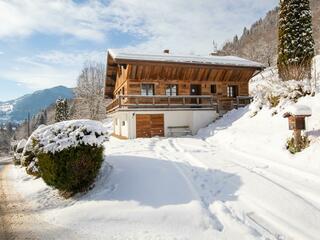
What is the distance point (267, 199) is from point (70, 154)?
18.5ft

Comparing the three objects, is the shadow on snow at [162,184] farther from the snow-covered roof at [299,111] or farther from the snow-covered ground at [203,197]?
the snow-covered roof at [299,111]

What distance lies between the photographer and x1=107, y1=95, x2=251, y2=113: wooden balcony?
70.5 feet

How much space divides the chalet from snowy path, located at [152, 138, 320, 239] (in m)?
10.8

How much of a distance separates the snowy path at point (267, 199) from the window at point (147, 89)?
12935mm

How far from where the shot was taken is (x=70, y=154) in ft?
30.3

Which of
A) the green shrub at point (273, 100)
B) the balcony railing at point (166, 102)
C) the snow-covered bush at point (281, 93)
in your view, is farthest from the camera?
the balcony railing at point (166, 102)

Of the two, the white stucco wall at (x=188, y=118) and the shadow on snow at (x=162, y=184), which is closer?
the shadow on snow at (x=162, y=184)

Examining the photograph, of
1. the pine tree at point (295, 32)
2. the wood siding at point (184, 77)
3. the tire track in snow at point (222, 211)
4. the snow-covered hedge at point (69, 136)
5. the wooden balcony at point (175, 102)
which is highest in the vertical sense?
the pine tree at point (295, 32)

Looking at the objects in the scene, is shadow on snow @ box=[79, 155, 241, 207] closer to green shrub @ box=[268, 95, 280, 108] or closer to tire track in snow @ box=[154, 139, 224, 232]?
tire track in snow @ box=[154, 139, 224, 232]

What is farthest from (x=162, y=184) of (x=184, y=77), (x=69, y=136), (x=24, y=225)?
(x=184, y=77)

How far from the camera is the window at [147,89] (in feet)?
76.6

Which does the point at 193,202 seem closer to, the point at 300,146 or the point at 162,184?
the point at 162,184

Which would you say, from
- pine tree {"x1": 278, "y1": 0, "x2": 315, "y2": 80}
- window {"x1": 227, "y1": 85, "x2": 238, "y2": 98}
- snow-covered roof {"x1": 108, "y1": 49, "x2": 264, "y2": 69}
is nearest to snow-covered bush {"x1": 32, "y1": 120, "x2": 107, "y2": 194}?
snow-covered roof {"x1": 108, "y1": 49, "x2": 264, "y2": 69}

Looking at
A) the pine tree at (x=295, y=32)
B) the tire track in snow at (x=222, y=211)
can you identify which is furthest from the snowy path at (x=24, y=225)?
the pine tree at (x=295, y=32)
